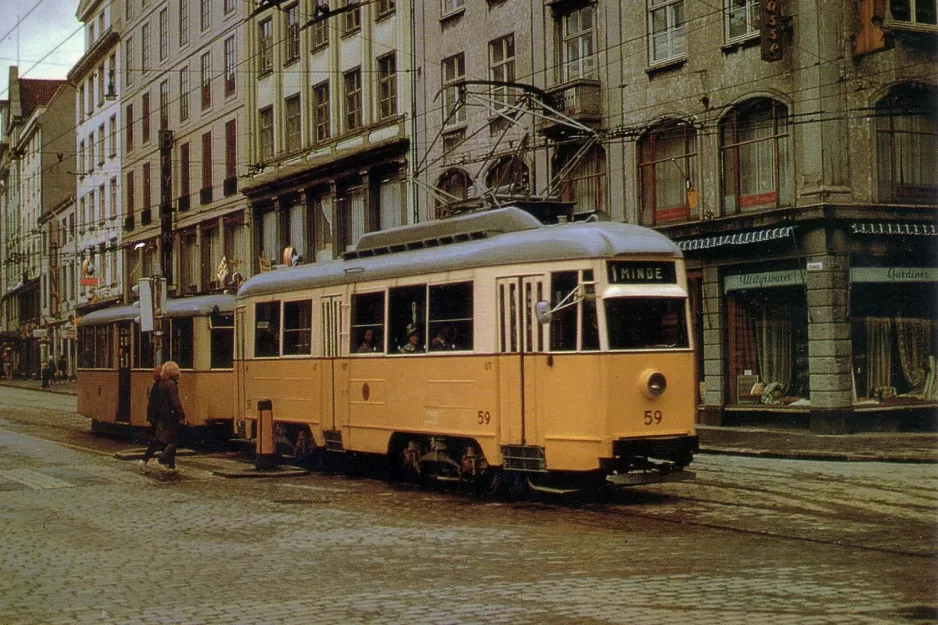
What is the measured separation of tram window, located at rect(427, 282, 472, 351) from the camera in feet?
52.7

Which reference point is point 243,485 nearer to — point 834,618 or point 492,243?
point 492,243

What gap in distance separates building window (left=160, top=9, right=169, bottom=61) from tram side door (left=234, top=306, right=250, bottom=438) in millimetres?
37263

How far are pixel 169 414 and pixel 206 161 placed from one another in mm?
34905

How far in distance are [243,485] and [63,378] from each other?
5915cm

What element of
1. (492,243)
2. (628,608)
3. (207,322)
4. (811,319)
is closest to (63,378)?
(207,322)

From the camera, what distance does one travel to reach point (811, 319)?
25.6 metres

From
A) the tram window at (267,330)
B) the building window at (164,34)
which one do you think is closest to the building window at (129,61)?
the building window at (164,34)

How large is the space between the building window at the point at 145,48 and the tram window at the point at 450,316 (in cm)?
4609

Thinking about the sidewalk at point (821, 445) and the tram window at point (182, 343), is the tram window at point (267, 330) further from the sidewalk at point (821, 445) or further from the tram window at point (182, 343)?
the sidewalk at point (821, 445)

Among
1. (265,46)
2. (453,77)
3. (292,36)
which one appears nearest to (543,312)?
(453,77)

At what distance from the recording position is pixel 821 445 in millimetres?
22844

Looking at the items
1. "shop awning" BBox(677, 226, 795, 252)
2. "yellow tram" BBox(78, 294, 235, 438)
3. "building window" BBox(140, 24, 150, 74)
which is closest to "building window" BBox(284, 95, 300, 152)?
"building window" BBox(140, 24, 150, 74)

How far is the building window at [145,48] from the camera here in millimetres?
59219

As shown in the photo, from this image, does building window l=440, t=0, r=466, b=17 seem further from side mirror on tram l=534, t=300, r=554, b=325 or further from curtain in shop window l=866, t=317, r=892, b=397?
side mirror on tram l=534, t=300, r=554, b=325
